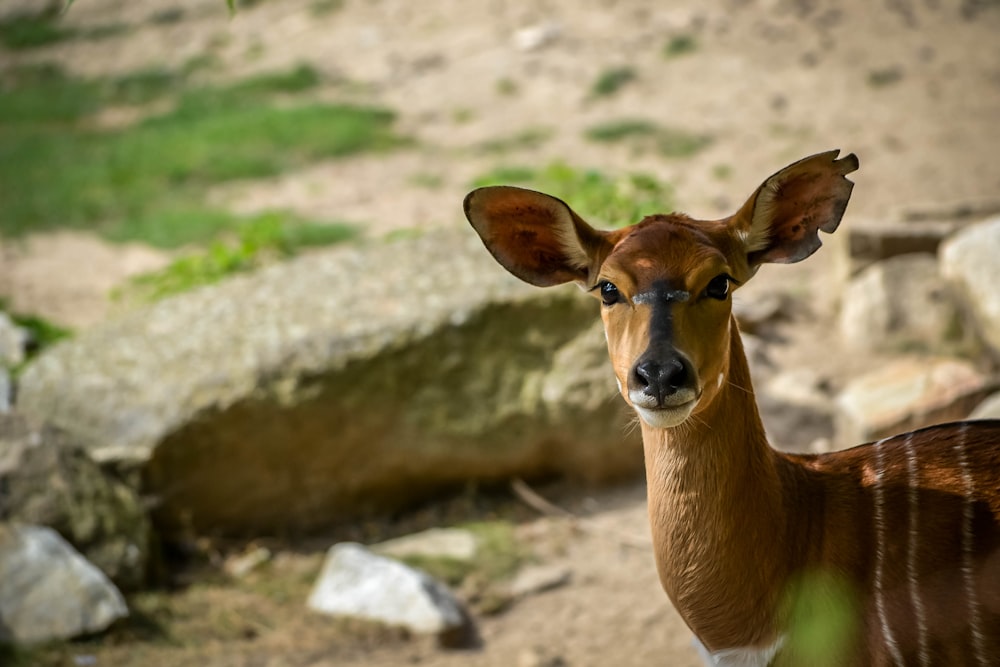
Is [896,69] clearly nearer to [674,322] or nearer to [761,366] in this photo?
[761,366]

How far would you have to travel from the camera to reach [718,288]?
2361 millimetres

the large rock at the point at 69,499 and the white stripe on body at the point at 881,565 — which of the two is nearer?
the white stripe on body at the point at 881,565

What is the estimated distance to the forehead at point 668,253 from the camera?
2.34 metres

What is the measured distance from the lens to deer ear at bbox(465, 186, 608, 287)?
2.47 m

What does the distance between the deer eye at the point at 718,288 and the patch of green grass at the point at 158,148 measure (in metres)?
5.87

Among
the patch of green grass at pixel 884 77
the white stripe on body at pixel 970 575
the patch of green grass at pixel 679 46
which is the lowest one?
the white stripe on body at pixel 970 575

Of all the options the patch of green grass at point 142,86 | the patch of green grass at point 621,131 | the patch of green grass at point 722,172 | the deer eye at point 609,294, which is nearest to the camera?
the deer eye at point 609,294

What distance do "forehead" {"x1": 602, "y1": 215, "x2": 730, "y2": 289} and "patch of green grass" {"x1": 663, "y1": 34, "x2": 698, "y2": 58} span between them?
7774mm

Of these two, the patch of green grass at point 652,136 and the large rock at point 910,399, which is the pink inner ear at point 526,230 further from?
the patch of green grass at point 652,136

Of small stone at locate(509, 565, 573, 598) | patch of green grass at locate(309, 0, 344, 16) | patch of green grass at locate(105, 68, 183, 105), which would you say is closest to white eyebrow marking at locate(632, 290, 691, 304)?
small stone at locate(509, 565, 573, 598)

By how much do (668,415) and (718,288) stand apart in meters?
0.30

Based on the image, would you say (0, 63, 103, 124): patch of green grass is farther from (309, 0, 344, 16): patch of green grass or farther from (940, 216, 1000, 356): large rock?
(940, 216, 1000, 356): large rock

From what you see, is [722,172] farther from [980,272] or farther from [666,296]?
[666,296]

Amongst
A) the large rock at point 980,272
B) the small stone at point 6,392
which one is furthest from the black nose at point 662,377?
the large rock at point 980,272
